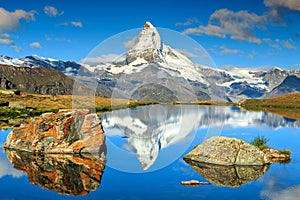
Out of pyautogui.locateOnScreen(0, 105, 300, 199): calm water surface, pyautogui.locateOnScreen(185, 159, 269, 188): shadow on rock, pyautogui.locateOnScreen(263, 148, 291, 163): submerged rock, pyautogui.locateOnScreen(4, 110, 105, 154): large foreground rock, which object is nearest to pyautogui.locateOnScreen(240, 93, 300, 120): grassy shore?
pyautogui.locateOnScreen(263, 148, 291, 163): submerged rock

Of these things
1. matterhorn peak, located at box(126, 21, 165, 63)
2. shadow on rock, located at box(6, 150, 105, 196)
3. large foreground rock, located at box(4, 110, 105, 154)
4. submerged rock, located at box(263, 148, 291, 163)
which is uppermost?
matterhorn peak, located at box(126, 21, 165, 63)

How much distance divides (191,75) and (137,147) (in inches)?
351

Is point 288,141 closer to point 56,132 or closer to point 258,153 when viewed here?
point 258,153

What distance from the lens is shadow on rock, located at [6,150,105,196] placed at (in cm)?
2161

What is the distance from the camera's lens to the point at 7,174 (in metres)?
24.2

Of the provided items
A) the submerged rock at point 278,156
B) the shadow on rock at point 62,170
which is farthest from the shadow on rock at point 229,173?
the shadow on rock at point 62,170

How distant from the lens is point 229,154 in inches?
1055

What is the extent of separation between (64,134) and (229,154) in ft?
43.0

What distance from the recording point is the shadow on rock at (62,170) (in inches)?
851

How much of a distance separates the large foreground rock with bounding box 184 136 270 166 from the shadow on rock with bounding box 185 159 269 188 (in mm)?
501

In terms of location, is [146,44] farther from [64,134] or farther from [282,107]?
[282,107]

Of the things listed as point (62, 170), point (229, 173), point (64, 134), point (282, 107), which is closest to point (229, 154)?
point (229, 173)

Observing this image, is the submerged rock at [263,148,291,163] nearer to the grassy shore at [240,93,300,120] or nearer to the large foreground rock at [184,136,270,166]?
the large foreground rock at [184,136,270,166]

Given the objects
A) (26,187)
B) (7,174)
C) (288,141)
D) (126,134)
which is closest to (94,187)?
(26,187)
